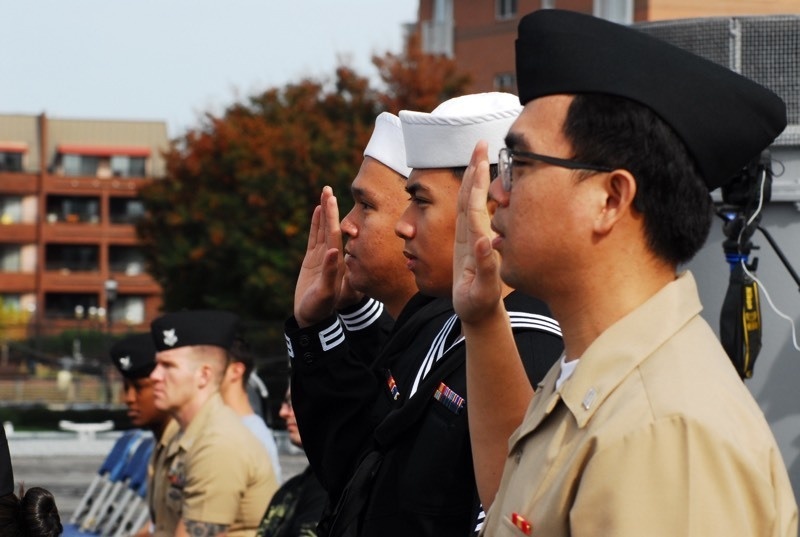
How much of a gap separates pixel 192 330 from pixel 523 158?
17.6 feet

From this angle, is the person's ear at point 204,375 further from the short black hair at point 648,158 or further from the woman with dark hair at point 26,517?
the short black hair at point 648,158

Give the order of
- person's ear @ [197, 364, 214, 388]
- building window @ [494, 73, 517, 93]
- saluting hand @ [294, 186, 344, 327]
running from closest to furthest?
1. saluting hand @ [294, 186, 344, 327]
2. person's ear @ [197, 364, 214, 388]
3. building window @ [494, 73, 517, 93]

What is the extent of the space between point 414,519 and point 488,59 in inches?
1695

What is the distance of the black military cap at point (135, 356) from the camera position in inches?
348

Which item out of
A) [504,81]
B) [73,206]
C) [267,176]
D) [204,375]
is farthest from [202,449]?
[73,206]

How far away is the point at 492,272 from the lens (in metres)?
2.74

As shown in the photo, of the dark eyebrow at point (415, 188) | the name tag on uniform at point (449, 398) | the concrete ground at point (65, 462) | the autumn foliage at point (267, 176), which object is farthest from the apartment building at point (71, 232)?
the name tag on uniform at point (449, 398)

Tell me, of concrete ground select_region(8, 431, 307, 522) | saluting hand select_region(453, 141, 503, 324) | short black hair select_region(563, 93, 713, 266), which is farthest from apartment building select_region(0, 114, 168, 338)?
short black hair select_region(563, 93, 713, 266)

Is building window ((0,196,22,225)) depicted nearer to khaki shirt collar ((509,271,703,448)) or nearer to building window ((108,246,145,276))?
building window ((108,246,145,276))

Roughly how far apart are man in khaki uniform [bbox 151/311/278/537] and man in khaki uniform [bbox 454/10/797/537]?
4406 mm

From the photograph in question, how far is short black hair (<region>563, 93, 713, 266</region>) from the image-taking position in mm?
2430

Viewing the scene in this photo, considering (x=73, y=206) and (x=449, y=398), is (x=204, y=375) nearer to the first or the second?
(x=449, y=398)

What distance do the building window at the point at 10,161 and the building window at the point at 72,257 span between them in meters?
5.22

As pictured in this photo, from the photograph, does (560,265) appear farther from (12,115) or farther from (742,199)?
(12,115)
